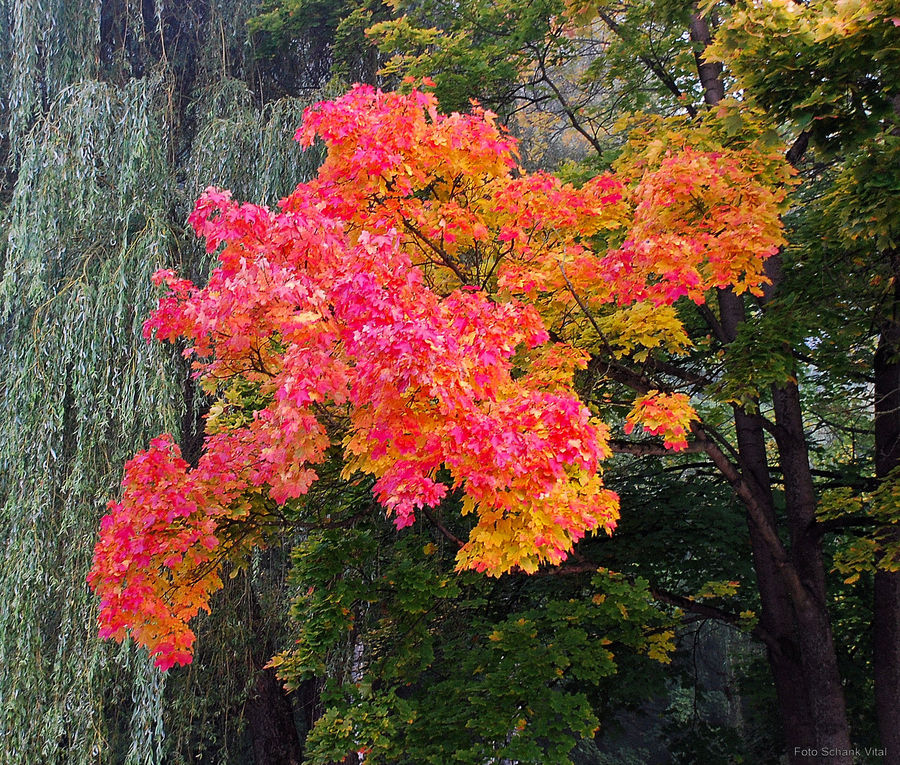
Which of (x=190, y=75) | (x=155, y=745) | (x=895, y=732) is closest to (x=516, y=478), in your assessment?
(x=155, y=745)

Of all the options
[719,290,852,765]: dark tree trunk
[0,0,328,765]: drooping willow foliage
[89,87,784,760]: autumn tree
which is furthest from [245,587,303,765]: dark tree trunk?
[719,290,852,765]: dark tree trunk

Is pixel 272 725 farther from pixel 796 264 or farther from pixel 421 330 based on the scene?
pixel 796 264

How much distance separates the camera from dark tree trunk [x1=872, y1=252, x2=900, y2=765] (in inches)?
188

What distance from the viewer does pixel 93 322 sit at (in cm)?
510

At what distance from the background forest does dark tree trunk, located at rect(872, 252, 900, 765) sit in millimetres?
21

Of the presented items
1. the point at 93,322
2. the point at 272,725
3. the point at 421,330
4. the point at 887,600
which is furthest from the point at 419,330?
the point at 272,725

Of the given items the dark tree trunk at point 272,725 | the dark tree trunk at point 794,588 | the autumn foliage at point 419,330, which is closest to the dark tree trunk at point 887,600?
the dark tree trunk at point 794,588

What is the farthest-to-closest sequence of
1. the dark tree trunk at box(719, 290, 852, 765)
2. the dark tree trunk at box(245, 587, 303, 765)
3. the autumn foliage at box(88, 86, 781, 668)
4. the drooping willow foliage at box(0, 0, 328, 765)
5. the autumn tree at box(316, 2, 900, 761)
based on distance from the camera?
the dark tree trunk at box(245, 587, 303, 765) → the dark tree trunk at box(719, 290, 852, 765) → the drooping willow foliage at box(0, 0, 328, 765) → the autumn tree at box(316, 2, 900, 761) → the autumn foliage at box(88, 86, 781, 668)

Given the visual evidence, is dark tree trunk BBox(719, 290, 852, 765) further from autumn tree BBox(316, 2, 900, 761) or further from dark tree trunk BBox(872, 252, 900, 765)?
dark tree trunk BBox(872, 252, 900, 765)

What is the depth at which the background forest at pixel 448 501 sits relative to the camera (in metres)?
4.29

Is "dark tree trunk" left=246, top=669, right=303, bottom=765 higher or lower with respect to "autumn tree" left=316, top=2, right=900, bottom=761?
lower

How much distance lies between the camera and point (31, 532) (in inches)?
185

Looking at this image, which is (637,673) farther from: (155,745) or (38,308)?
(38,308)

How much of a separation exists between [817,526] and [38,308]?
18.8 feet
